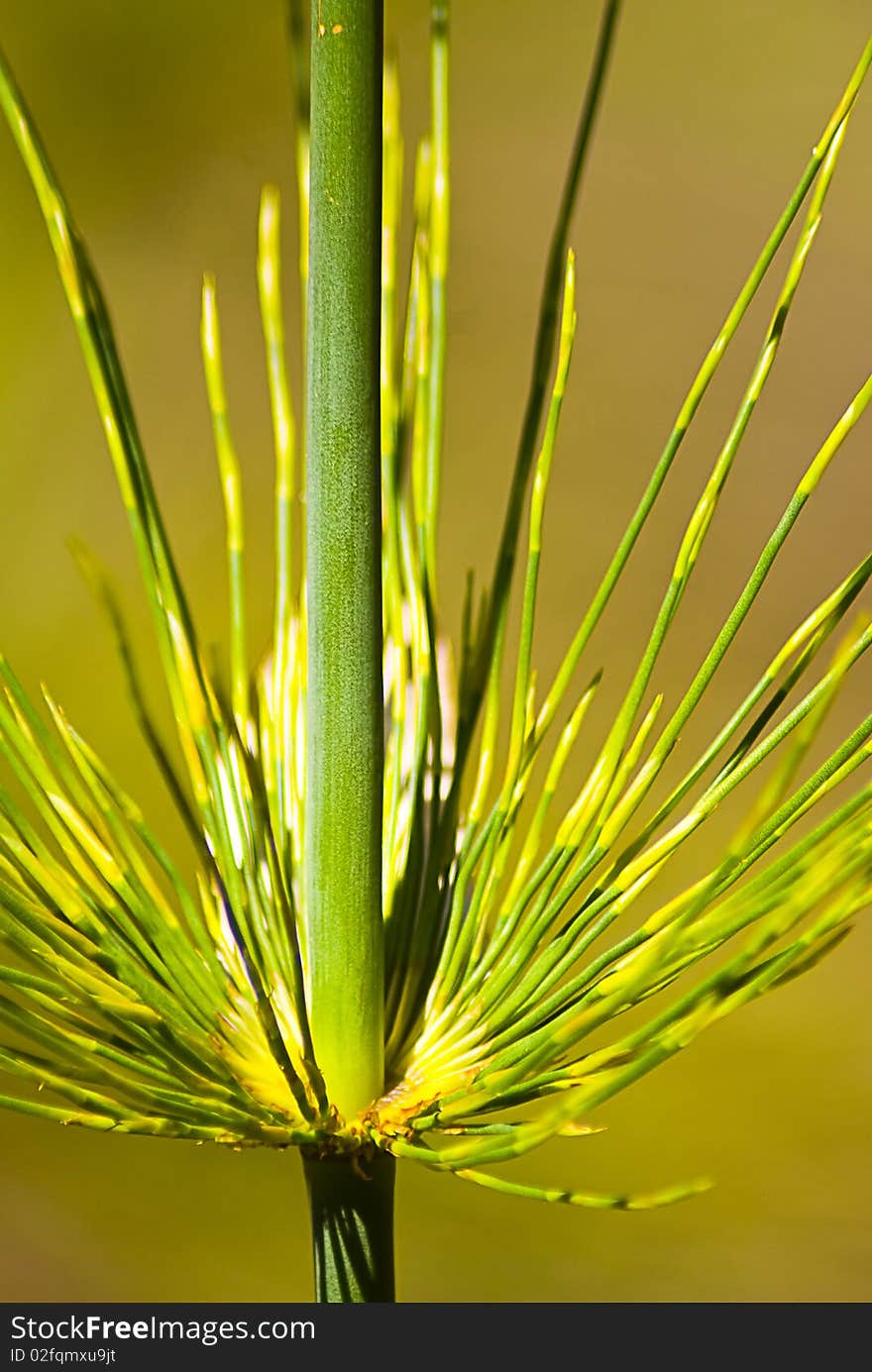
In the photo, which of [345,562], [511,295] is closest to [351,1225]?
[345,562]

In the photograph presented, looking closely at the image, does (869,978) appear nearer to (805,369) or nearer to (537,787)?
(537,787)

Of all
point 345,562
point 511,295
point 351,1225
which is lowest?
point 351,1225

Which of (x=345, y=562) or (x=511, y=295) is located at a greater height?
(x=511, y=295)

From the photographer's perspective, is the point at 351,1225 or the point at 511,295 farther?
the point at 511,295

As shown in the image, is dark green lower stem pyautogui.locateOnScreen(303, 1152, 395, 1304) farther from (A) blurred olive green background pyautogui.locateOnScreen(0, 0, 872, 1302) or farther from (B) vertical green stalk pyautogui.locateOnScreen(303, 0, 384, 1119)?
(A) blurred olive green background pyautogui.locateOnScreen(0, 0, 872, 1302)

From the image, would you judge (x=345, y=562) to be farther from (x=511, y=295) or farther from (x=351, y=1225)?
(x=511, y=295)

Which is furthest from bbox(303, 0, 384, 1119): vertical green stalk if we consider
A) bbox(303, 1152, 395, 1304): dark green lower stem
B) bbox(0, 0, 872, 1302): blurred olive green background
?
bbox(0, 0, 872, 1302): blurred olive green background
